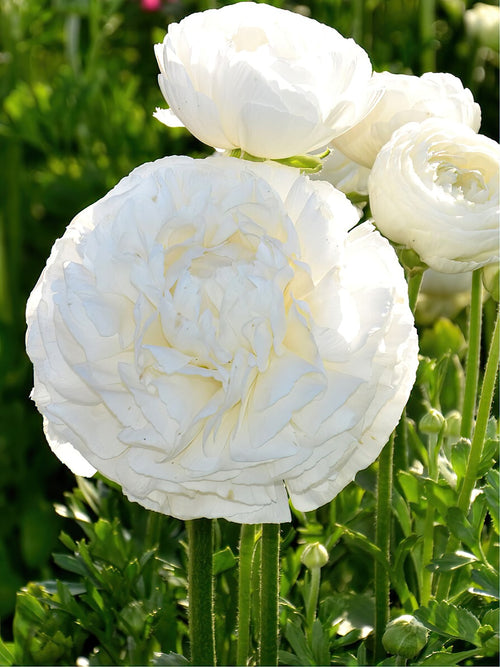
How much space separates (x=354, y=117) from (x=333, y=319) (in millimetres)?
95

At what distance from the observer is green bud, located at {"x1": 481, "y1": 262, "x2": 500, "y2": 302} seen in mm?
506

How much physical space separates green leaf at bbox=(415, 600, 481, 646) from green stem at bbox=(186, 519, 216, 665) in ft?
0.36

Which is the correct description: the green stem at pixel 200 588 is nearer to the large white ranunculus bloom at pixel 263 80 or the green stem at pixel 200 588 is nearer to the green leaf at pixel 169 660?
the green leaf at pixel 169 660

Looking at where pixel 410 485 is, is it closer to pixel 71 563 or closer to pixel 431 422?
pixel 431 422

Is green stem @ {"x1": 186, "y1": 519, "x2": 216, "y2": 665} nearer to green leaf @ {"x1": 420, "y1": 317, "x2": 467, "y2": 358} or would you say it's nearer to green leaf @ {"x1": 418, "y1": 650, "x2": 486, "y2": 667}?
Answer: green leaf @ {"x1": 418, "y1": 650, "x2": 486, "y2": 667}

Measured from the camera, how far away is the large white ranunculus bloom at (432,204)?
0.46m

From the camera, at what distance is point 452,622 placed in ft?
1.55

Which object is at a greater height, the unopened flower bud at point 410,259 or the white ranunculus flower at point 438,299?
the unopened flower bud at point 410,259

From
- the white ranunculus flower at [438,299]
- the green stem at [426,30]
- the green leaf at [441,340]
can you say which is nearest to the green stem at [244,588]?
the green leaf at [441,340]

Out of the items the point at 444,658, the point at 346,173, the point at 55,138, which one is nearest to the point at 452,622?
the point at 444,658

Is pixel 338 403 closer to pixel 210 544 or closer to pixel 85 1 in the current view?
pixel 210 544

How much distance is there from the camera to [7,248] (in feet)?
4.57

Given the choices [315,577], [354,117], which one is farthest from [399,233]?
[315,577]

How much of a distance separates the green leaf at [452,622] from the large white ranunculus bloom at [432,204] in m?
0.16
